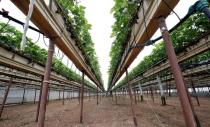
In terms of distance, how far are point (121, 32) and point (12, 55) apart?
15.0ft

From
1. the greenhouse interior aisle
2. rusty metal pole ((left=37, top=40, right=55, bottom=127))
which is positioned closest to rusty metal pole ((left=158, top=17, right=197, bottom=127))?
rusty metal pole ((left=37, top=40, right=55, bottom=127))

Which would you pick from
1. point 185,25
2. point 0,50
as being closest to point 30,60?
point 0,50


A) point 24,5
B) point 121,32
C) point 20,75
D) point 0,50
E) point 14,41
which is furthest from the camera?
point 20,75

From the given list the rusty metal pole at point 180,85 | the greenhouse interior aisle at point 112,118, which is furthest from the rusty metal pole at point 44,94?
the greenhouse interior aisle at point 112,118

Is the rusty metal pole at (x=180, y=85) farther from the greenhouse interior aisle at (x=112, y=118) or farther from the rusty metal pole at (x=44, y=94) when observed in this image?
the greenhouse interior aisle at (x=112, y=118)

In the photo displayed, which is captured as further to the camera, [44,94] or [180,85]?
[44,94]

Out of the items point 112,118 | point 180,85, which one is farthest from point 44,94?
point 112,118

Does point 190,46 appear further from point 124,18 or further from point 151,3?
point 151,3

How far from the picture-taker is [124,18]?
5.10m

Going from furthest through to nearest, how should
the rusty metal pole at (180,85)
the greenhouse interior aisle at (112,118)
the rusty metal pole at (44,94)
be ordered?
the greenhouse interior aisle at (112,118) < the rusty metal pole at (44,94) < the rusty metal pole at (180,85)

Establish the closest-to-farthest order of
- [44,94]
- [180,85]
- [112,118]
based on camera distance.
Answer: [180,85] < [44,94] < [112,118]

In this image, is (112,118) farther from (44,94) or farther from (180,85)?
(180,85)

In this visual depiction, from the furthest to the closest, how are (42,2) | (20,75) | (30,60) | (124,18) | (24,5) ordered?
(20,75)
(30,60)
(124,18)
(42,2)
(24,5)

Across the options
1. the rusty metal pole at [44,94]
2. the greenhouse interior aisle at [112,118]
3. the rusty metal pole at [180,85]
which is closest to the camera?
the rusty metal pole at [180,85]
